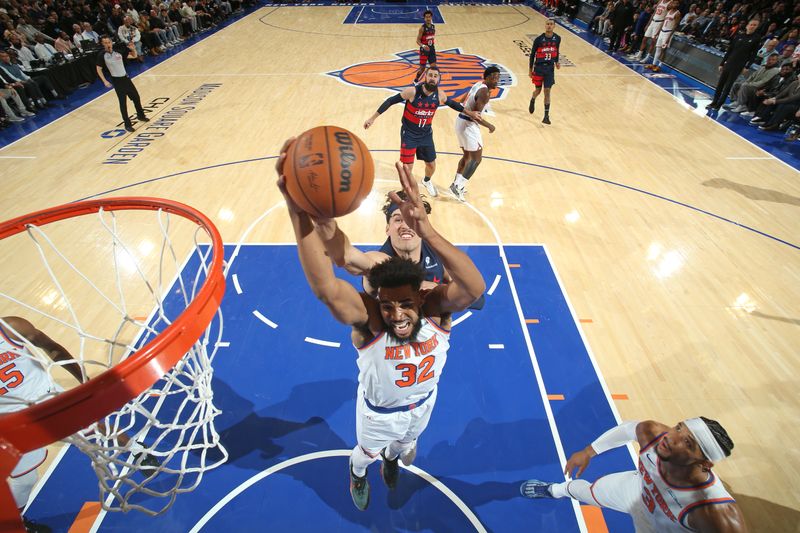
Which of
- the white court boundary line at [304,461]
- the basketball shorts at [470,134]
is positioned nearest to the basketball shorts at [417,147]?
the basketball shorts at [470,134]

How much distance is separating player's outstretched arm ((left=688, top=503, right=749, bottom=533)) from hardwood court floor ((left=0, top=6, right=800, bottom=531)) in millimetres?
1419

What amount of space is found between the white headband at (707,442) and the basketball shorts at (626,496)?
519 millimetres

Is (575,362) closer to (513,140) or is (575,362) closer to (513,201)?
(513,201)

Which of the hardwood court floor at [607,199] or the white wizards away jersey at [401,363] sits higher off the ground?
the white wizards away jersey at [401,363]

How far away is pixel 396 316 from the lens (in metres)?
2.11

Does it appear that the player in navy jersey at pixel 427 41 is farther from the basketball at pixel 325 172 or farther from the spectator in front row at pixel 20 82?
the spectator in front row at pixel 20 82

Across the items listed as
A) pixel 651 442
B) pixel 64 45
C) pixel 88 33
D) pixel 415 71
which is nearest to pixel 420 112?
pixel 651 442

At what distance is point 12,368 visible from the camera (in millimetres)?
2611

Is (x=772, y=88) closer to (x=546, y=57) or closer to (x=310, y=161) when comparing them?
(x=546, y=57)

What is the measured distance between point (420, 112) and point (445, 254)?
4.34m

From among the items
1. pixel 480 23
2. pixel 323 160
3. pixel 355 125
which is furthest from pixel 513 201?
pixel 480 23

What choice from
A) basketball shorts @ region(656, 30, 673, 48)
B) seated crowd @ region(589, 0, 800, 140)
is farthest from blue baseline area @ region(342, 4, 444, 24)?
basketball shorts @ region(656, 30, 673, 48)

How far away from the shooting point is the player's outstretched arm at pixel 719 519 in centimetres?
200

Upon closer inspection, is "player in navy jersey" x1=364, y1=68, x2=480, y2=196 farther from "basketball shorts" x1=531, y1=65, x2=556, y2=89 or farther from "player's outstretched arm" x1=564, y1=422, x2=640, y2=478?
"player's outstretched arm" x1=564, y1=422, x2=640, y2=478
